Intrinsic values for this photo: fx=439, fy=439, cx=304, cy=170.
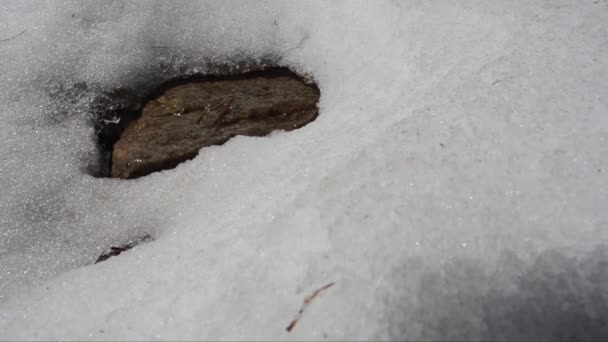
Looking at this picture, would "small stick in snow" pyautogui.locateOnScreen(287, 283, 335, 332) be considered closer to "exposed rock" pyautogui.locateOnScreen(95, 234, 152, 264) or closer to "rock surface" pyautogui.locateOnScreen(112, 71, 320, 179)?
"exposed rock" pyautogui.locateOnScreen(95, 234, 152, 264)

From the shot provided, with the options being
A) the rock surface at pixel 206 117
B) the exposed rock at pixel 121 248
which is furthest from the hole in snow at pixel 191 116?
the exposed rock at pixel 121 248

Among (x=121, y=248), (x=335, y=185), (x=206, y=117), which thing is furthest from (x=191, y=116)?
(x=335, y=185)

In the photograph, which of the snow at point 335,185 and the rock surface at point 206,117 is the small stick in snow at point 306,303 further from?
the rock surface at point 206,117

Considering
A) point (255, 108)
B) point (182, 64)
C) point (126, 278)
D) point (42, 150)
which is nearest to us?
point (126, 278)

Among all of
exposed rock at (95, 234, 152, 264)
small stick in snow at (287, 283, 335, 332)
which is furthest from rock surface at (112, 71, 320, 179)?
small stick in snow at (287, 283, 335, 332)

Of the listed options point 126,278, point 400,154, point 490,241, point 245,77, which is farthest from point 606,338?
point 245,77

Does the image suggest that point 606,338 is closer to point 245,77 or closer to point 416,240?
point 416,240
